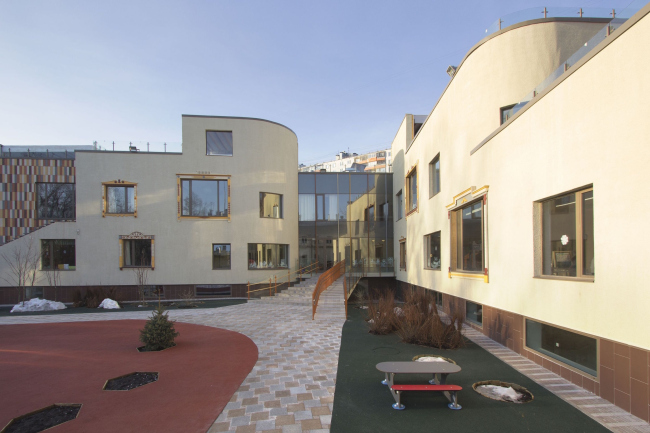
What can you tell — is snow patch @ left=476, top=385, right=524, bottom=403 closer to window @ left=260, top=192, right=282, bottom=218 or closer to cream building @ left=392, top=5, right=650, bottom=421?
cream building @ left=392, top=5, right=650, bottom=421

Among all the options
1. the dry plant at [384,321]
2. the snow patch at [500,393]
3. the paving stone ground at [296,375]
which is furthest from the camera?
the dry plant at [384,321]

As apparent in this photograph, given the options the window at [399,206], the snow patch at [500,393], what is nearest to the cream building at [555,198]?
the snow patch at [500,393]

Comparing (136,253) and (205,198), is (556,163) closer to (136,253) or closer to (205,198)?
(205,198)

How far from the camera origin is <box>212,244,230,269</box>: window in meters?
19.9

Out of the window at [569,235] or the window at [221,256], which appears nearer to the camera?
the window at [569,235]

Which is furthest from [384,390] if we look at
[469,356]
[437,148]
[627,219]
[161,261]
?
[161,261]

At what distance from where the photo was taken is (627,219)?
501 cm

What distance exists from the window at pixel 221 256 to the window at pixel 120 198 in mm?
4667

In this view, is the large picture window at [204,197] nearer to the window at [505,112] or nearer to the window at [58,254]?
the window at [58,254]

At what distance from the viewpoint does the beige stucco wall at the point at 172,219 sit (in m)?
19.3

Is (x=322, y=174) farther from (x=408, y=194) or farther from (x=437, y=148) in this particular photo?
(x=437, y=148)

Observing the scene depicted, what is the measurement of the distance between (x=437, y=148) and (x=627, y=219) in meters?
9.23

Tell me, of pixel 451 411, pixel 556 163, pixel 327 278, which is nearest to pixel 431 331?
pixel 451 411

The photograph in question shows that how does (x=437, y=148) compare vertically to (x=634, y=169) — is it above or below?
above
